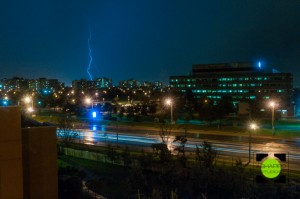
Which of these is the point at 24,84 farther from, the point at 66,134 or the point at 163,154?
the point at 163,154

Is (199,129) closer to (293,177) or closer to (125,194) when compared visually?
(293,177)

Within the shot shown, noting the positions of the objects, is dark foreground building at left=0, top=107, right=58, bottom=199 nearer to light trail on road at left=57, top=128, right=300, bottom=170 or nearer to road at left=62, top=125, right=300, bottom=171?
road at left=62, top=125, right=300, bottom=171

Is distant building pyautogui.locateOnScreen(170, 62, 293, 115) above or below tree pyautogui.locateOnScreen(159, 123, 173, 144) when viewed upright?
above

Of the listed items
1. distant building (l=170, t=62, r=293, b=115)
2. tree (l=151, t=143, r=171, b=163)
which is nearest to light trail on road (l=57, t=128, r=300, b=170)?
tree (l=151, t=143, r=171, b=163)

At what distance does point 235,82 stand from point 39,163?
99062 mm

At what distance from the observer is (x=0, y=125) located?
9.00m

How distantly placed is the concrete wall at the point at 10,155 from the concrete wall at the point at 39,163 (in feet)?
2.45

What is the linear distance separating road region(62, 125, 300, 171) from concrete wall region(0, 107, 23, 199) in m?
17.5

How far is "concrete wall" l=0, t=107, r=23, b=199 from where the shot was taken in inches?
354

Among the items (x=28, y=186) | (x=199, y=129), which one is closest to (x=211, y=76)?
(x=199, y=129)

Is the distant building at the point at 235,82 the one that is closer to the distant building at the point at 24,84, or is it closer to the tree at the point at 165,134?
the tree at the point at 165,134

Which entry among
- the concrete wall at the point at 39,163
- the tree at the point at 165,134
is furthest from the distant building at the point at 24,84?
the concrete wall at the point at 39,163

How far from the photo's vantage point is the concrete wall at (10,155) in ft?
29.5

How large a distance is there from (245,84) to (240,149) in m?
77.6
